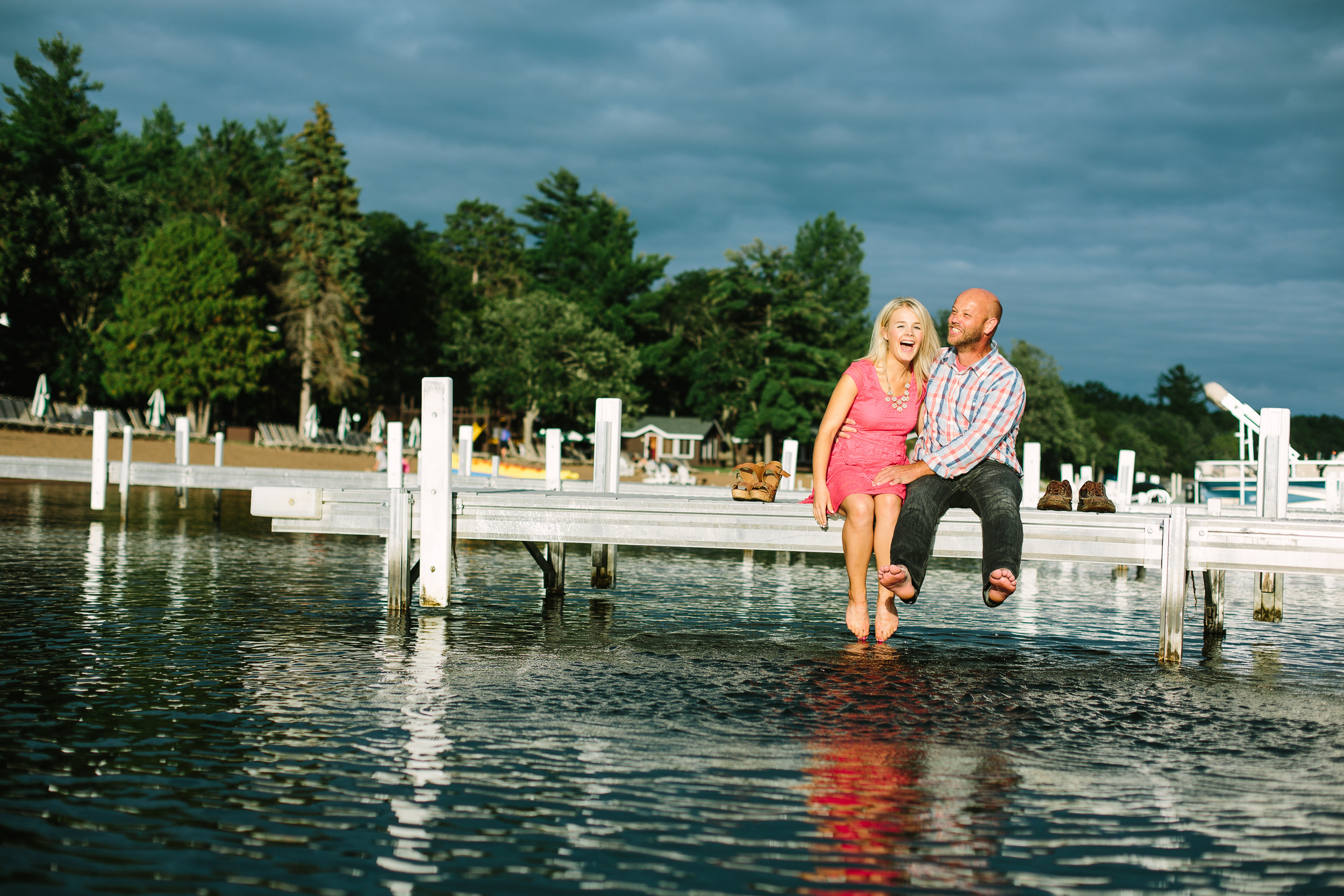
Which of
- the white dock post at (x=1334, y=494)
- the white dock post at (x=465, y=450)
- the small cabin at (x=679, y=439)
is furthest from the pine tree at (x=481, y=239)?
the white dock post at (x=1334, y=494)

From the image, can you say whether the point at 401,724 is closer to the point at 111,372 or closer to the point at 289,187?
the point at 111,372

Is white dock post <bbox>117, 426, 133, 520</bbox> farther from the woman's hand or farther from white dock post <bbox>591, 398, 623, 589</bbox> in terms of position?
the woman's hand

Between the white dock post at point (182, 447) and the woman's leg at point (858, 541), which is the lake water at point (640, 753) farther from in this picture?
the white dock post at point (182, 447)

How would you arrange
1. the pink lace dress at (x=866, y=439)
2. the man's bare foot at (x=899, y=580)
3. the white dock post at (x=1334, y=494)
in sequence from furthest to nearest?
the white dock post at (x=1334, y=494), the pink lace dress at (x=866, y=439), the man's bare foot at (x=899, y=580)

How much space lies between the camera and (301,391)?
63.7 meters

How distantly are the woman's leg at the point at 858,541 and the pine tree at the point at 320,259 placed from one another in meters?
57.2

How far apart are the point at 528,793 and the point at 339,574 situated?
914cm

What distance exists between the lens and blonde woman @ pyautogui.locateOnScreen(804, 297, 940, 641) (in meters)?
7.07

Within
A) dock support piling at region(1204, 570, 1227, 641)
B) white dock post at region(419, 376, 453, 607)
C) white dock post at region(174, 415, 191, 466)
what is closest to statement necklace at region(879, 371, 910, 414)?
white dock post at region(419, 376, 453, 607)

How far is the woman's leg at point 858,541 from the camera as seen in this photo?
7.05 m

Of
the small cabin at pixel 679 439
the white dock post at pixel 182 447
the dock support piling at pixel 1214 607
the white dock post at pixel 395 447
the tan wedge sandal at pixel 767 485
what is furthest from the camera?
the small cabin at pixel 679 439

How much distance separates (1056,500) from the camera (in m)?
7.63

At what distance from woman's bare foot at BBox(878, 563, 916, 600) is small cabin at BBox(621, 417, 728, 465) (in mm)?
68056

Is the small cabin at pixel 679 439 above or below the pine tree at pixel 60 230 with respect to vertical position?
below
